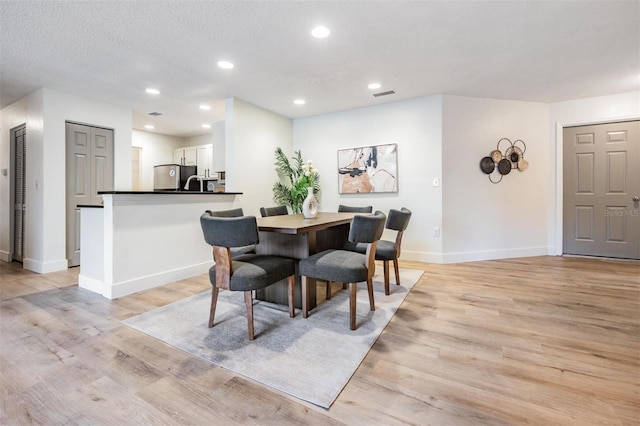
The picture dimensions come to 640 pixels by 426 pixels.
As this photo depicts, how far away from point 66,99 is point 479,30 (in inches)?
197

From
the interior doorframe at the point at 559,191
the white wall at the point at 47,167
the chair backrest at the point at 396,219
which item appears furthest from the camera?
the interior doorframe at the point at 559,191

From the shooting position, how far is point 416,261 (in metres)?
4.41

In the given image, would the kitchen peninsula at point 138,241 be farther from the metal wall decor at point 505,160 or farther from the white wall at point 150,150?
the metal wall decor at point 505,160

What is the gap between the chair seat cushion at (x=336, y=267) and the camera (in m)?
2.09

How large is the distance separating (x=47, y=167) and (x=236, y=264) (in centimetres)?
349

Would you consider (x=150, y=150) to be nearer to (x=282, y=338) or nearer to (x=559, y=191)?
(x=282, y=338)

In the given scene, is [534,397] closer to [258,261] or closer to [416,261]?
[258,261]

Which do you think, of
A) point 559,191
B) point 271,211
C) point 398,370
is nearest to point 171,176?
point 271,211

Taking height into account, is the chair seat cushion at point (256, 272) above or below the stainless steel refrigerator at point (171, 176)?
below

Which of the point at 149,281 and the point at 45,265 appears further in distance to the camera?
the point at 45,265

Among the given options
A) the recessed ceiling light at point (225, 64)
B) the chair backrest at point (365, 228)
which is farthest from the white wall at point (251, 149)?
the chair backrest at point (365, 228)

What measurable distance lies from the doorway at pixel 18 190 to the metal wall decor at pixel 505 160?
6732 mm

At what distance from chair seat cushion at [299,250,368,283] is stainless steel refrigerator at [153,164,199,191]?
192 inches

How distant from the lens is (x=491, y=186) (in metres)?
4.45
